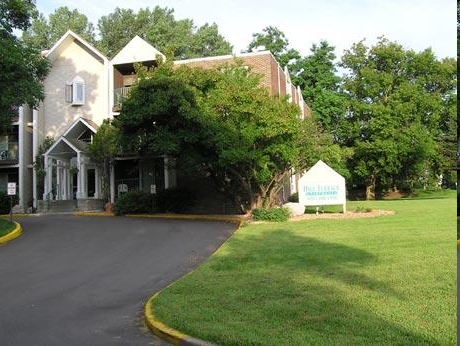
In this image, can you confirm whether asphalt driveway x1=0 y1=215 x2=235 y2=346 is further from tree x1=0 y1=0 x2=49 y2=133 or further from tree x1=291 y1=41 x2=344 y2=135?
tree x1=291 y1=41 x2=344 y2=135

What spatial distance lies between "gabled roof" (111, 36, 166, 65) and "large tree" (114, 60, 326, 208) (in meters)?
6.83

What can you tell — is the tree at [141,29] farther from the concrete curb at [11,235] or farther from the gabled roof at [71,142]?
the concrete curb at [11,235]

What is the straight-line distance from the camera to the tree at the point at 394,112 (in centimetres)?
3950

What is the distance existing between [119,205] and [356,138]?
77.6 ft

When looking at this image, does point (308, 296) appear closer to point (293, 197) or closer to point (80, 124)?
point (80, 124)

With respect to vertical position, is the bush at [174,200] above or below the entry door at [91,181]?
below

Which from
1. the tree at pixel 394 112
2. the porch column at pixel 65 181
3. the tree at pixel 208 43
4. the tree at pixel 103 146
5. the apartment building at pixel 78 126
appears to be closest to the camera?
the tree at pixel 103 146

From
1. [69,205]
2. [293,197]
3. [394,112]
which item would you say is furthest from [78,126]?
[394,112]

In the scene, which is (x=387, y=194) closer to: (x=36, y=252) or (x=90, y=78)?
(x=90, y=78)

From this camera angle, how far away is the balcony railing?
34.6m

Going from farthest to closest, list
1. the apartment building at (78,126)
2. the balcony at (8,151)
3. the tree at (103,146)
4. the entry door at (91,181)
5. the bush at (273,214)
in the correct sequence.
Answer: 1. the balcony at (8,151)
2. the entry door at (91,181)
3. the apartment building at (78,126)
4. the tree at (103,146)
5. the bush at (273,214)

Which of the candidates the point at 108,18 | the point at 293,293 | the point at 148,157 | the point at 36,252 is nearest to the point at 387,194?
the point at 148,157

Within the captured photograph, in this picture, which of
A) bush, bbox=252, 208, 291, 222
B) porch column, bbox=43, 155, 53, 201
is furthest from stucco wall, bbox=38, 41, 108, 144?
bush, bbox=252, 208, 291, 222

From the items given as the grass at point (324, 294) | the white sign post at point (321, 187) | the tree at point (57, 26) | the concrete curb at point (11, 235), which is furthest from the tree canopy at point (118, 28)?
the grass at point (324, 294)
